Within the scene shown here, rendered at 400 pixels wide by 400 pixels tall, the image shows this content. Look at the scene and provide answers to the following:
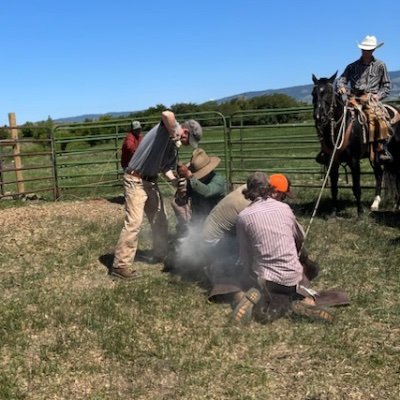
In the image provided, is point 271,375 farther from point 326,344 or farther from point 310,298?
point 310,298

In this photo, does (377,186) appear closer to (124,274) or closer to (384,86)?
(384,86)

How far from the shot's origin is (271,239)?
13.8 feet

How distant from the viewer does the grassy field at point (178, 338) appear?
11.3ft

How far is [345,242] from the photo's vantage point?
6.39 m

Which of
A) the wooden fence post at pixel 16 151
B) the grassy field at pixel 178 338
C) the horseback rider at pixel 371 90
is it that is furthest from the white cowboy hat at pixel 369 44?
the wooden fence post at pixel 16 151

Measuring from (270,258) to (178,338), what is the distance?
0.92 meters

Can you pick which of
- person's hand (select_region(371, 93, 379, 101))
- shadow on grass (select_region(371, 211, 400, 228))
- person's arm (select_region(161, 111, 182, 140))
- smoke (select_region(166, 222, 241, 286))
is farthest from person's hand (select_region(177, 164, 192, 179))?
person's hand (select_region(371, 93, 379, 101))

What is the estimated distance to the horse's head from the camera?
281 inches

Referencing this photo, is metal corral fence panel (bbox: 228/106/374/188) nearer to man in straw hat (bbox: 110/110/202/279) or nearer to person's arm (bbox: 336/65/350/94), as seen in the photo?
person's arm (bbox: 336/65/350/94)

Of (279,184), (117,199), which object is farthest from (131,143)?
(279,184)

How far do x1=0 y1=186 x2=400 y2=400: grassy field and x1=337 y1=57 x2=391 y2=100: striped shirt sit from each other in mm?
2627

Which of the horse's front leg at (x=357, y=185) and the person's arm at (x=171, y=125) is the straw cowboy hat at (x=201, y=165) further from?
the horse's front leg at (x=357, y=185)

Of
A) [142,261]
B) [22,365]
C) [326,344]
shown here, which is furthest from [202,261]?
[22,365]

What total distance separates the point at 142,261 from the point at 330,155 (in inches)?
126
